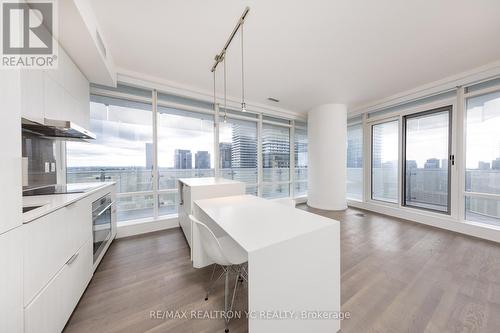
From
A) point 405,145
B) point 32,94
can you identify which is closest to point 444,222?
point 405,145

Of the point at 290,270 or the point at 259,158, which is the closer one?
the point at 290,270

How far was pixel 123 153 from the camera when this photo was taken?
3.21 metres

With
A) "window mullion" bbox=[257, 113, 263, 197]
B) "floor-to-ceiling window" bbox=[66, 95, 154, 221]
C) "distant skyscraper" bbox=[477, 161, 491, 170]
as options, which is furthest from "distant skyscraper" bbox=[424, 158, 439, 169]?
"floor-to-ceiling window" bbox=[66, 95, 154, 221]

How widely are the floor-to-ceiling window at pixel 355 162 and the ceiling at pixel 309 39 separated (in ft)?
5.77

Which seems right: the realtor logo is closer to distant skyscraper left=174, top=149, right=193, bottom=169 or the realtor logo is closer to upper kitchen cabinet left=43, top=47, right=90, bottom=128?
upper kitchen cabinet left=43, top=47, right=90, bottom=128

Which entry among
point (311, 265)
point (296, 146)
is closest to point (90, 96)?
point (311, 265)

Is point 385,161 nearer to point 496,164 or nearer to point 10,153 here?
point 496,164

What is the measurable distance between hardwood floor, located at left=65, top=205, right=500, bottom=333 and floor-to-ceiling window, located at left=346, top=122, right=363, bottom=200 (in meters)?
2.29

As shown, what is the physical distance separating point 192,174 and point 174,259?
193cm

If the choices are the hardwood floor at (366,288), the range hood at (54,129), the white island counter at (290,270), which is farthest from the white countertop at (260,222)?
the range hood at (54,129)

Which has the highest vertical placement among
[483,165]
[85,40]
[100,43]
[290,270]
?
[100,43]

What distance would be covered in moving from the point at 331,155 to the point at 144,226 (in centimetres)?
484

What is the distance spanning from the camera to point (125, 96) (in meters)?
3.15

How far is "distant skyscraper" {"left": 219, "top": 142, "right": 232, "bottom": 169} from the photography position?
168 inches
